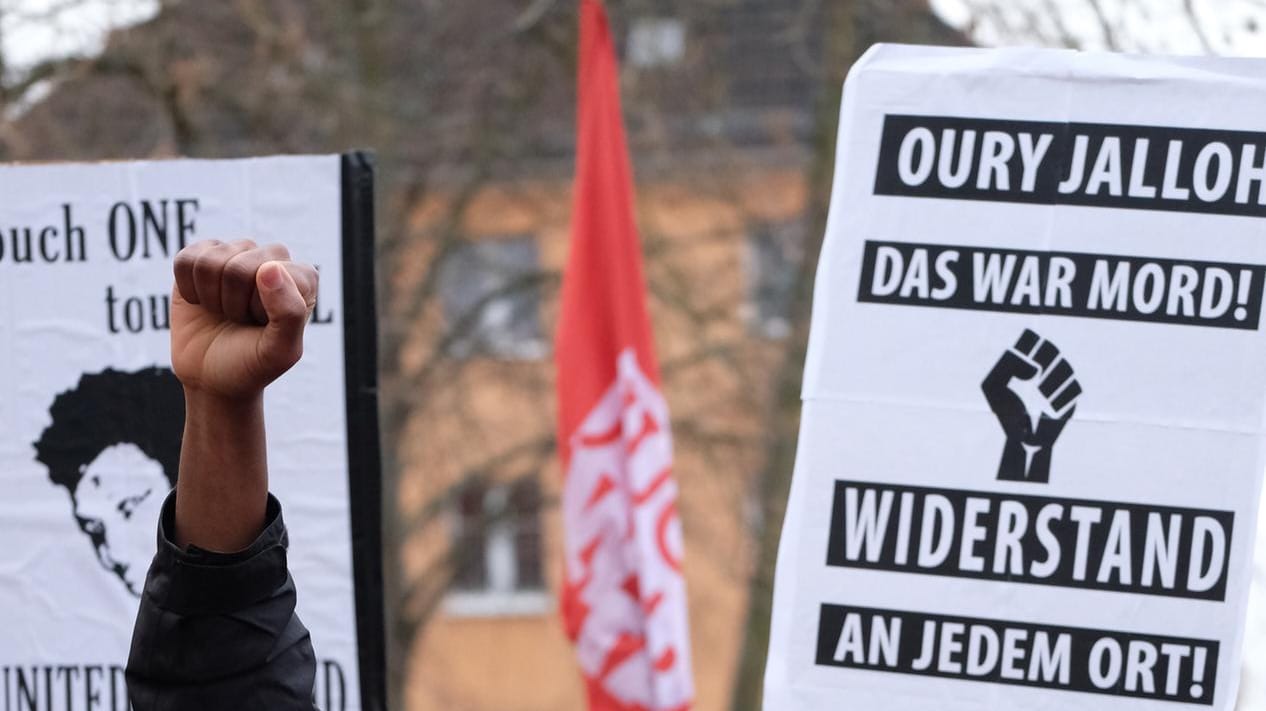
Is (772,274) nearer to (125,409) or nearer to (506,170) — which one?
(506,170)

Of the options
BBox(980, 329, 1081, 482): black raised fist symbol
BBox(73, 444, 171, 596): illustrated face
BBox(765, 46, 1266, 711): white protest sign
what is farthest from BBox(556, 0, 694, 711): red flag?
BBox(980, 329, 1081, 482): black raised fist symbol

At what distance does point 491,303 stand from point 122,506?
29.1 ft

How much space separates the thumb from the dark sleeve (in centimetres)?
19

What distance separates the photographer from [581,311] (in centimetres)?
652

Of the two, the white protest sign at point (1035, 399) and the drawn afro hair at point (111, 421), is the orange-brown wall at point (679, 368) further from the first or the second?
the white protest sign at point (1035, 399)

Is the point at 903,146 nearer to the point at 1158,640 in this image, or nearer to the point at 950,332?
the point at 950,332

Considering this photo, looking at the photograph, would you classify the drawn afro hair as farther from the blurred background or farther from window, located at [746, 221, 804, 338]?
window, located at [746, 221, 804, 338]

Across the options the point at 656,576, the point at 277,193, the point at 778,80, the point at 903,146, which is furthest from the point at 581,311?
the point at 778,80

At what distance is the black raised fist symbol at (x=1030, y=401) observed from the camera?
3.65m

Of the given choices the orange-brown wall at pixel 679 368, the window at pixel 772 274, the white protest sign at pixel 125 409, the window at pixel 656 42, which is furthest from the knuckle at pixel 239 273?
the orange-brown wall at pixel 679 368

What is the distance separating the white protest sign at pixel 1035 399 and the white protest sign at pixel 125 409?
1.15 metres

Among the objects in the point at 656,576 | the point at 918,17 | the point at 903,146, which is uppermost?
the point at 918,17

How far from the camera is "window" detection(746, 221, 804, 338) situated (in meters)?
13.0

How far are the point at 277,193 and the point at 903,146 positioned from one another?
1490 millimetres
